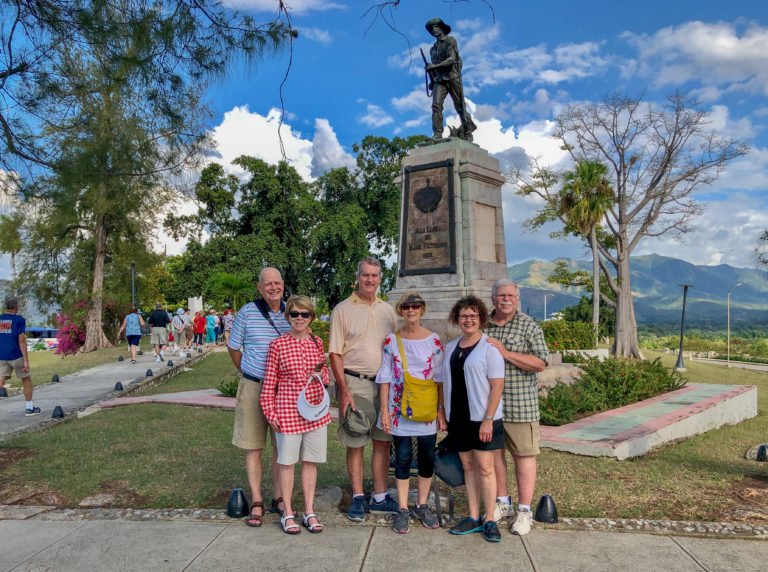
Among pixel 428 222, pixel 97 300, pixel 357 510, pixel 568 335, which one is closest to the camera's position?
pixel 357 510

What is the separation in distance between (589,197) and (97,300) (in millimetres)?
22290

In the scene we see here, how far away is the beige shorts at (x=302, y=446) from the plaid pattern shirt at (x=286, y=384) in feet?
0.17

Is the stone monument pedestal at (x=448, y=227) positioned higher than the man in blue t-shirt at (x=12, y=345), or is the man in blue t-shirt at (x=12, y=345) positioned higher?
the stone monument pedestal at (x=448, y=227)

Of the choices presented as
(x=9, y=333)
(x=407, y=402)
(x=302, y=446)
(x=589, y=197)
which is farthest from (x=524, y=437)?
(x=589, y=197)

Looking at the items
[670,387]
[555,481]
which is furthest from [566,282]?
[555,481]

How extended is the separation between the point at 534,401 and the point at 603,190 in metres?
24.9

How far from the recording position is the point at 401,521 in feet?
13.8

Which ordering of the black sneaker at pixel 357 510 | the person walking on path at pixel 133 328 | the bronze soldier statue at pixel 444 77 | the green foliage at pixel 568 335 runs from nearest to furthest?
the black sneaker at pixel 357 510
the bronze soldier statue at pixel 444 77
the person walking on path at pixel 133 328
the green foliage at pixel 568 335

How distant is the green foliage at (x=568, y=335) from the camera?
63.3 ft

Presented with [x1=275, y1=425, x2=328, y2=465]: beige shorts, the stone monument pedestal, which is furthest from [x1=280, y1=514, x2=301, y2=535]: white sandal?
the stone monument pedestal

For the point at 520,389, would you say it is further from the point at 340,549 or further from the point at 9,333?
the point at 9,333

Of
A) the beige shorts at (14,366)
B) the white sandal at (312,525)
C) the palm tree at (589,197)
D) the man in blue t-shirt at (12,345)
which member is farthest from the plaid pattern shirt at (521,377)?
the palm tree at (589,197)

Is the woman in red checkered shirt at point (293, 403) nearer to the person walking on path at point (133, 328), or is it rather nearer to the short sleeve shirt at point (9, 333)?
the short sleeve shirt at point (9, 333)

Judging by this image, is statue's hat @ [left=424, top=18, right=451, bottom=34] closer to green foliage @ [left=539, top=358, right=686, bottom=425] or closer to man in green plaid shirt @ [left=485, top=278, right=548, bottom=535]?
green foliage @ [left=539, top=358, right=686, bottom=425]
